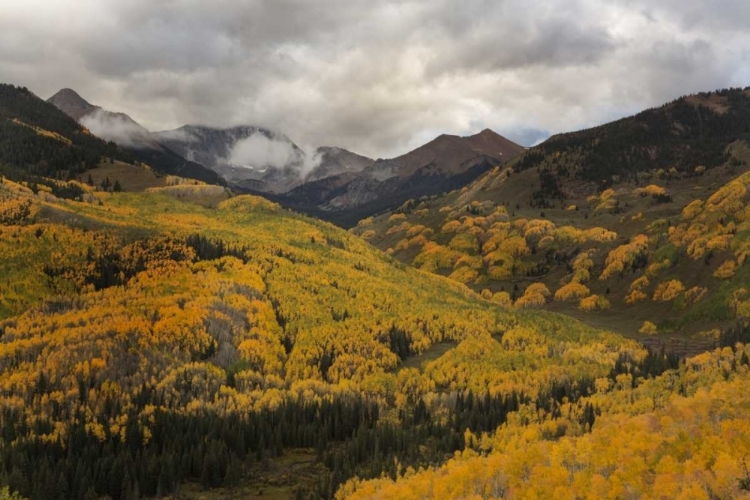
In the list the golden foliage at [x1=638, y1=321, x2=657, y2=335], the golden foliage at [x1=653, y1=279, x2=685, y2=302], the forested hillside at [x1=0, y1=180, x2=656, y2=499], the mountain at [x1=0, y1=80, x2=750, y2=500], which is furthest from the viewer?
the golden foliage at [x1=653, y1=279, x2=685, y2=302]

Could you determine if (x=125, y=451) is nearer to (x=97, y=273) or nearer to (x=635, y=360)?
(x=97, y=273)

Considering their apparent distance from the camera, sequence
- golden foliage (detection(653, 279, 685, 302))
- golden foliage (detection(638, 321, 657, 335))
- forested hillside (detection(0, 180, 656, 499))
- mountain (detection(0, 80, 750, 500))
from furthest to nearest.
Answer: golden foliage (detection(653, 279, 685, 302)) → golden foliage (detection(638, 321, 657, 335)) → forested hillside (detection(0, 180, 656, 499)) → mountain (detection(0, 80, 750, 500))

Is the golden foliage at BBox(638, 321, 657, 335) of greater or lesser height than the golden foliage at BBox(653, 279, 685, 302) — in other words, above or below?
below

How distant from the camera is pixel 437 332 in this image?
16038 centimetres

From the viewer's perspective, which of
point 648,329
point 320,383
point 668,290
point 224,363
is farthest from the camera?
point 668,290

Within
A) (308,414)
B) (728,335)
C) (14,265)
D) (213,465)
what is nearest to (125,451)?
(213,465)

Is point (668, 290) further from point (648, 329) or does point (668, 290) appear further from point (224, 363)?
point (224, 363)

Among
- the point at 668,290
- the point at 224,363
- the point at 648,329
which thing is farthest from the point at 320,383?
the point at 668,290

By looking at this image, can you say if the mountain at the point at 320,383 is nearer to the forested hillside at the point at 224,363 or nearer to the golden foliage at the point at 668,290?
the forested hillside at the point at 224,363

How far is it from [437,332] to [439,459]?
67.0m

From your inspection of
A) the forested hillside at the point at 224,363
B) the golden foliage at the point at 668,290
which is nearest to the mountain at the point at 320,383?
the forested hillside at the point at 224,363

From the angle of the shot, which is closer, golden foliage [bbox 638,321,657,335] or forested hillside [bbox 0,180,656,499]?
forested hillside [bbox 0,180,656,499]

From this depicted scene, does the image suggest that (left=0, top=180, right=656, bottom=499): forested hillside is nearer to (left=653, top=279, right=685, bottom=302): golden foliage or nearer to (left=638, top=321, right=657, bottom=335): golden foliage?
(left=638, top=321, right=657, bottom=335): golden foliage

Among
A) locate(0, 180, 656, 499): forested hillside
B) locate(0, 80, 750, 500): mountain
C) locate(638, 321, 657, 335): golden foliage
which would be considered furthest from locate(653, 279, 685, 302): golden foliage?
locate(0, 180, 656, 499): forested hillside
